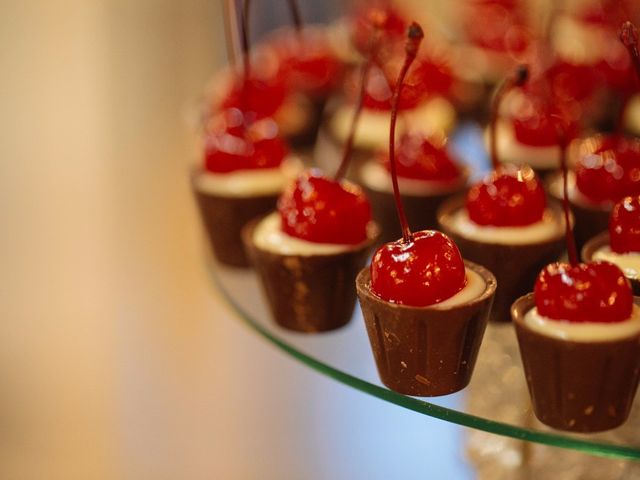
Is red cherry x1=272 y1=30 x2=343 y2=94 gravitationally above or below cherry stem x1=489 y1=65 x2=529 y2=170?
below

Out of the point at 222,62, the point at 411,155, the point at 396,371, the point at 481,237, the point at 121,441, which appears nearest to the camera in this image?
the point at 396,371

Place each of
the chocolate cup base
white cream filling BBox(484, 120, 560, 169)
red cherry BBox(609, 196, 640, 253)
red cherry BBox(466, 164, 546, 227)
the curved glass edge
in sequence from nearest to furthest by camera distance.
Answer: the curved glass edge, red cherry BBox(609, 196, 640, 253), red cherry BBox(466, 164, 546, 227), the chocolate cup base, white cream filling BBox(484, 120, 560, 169)

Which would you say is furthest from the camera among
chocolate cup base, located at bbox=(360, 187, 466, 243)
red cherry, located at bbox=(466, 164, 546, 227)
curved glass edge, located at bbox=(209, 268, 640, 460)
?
chocolate cup base, located at bbox=(360, 187, 466, 243)

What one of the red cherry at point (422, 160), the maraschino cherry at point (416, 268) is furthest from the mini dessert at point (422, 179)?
the maraschino cherry at point (416, 268)

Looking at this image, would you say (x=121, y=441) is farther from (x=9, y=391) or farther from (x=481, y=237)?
(x=481, y=237)

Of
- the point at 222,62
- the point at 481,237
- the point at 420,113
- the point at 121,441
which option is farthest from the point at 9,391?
the point at 222,62

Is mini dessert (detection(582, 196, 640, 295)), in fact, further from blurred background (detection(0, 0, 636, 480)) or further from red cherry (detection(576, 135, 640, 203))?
blurred background (detection(0, 0, 636, 480))

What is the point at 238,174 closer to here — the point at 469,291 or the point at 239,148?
the point at 239,148

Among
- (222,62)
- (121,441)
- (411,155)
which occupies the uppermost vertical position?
(411,155)

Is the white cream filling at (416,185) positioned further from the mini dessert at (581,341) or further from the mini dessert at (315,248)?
the mini dessert at (581,341)

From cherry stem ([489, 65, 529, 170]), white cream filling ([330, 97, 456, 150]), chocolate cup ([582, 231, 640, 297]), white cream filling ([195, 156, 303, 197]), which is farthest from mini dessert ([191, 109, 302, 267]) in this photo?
chocolate cup ([582, 231, 640, 297])
